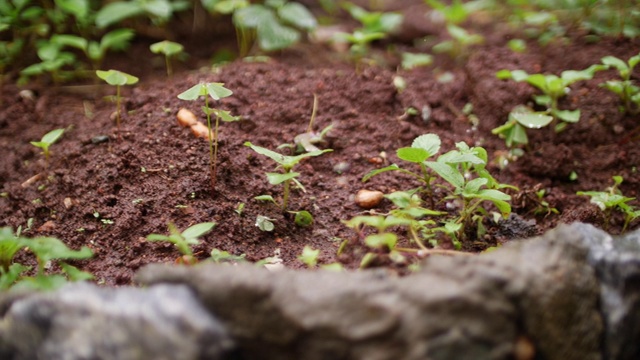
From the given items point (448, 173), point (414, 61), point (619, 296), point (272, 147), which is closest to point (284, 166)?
point (272, 147)

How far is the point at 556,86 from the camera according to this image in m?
2.30

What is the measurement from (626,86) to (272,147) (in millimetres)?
1552

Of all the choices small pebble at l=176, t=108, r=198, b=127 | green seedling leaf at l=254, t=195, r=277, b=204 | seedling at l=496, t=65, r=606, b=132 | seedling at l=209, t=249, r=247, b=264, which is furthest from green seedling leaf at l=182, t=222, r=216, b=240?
seedling at l=496, t=65, r=606, b=132

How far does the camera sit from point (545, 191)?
2139 millimetres

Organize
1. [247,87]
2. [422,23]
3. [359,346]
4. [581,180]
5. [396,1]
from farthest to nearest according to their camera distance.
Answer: [396,1] < [422,23] < [247,87] < [581,180] < [359,346]

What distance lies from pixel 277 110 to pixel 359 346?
145cm

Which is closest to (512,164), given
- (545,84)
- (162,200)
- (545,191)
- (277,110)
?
(545,191)

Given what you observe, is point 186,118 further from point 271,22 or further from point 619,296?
point 619,296

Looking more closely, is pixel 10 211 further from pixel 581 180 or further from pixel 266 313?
pixel 581 180

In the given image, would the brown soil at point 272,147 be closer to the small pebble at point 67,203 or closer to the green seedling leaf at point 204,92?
the small pebble at point 67,203

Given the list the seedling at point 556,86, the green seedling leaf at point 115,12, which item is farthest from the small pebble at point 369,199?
the green seedling leaf at point 115,12

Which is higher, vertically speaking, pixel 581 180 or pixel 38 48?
pixel 38 48

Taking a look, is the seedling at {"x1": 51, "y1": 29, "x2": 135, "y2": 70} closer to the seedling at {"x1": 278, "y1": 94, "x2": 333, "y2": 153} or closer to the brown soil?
the brown soil

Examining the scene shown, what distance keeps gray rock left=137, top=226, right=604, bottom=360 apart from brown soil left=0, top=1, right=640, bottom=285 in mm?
452
